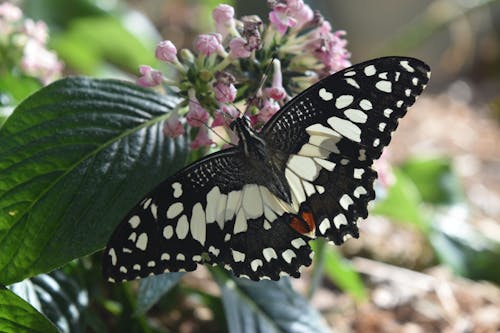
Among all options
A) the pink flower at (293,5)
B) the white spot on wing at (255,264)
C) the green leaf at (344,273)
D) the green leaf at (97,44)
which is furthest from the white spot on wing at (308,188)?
the green leaf at (97,44)

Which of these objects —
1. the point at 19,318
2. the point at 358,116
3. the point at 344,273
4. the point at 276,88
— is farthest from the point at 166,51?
the point at 344,273

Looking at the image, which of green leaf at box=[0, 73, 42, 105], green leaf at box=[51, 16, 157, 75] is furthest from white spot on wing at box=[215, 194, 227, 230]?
green leaf at box=[51, 16, 157, 75]

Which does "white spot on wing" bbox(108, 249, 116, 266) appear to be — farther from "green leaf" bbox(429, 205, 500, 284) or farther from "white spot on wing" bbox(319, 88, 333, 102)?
"green leaf" bbox(429, 205, 500, 284)

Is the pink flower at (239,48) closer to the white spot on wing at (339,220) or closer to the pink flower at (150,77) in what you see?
the pink flower at (150,77)

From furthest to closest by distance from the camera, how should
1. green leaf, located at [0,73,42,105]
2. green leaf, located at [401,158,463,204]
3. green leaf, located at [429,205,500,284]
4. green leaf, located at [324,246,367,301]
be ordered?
1. green leaf, located at [401,158,463,204]
2. green leaf, located at [429,205,500,284]
3. green leaf, located at [324,246,367,301]
4. green leaf, located at [0,73,42,105]

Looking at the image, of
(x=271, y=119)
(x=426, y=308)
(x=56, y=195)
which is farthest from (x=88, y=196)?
(x=426, y=308)

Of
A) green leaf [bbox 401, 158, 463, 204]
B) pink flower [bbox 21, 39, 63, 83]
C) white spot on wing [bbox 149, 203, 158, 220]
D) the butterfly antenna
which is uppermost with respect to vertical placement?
pink flower [bbox 21, 39, 63, 83]
